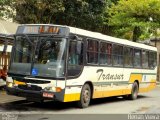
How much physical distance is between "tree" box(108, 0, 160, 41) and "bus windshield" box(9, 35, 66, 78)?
59.7 ft

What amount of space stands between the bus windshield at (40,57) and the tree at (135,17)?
18201 millimetres

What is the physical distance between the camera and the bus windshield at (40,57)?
→ 14.3 metres

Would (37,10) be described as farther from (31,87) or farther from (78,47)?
(31,87)

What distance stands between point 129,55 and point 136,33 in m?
14.5

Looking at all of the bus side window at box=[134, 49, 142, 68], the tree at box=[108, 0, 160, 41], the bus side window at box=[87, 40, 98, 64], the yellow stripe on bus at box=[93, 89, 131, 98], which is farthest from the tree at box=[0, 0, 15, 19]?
the tree at box=[108, 0, 160, 41]

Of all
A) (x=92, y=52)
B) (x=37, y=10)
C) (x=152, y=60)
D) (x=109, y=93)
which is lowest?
(x=109, y=93)

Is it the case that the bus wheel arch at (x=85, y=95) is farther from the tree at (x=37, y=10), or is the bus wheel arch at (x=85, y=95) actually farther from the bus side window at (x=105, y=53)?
the tree at (x=37, y=10)

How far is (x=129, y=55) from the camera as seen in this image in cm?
2027

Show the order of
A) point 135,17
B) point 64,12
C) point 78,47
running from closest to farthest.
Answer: point 78,47, point 64,12, point 135,17

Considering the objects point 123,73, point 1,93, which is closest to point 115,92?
point 123,73

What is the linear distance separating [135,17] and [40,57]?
2045 centimetres

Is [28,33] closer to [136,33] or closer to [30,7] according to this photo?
[30,7]

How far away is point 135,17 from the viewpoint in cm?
3403

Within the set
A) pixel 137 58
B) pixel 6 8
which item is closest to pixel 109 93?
pixel 137 58
